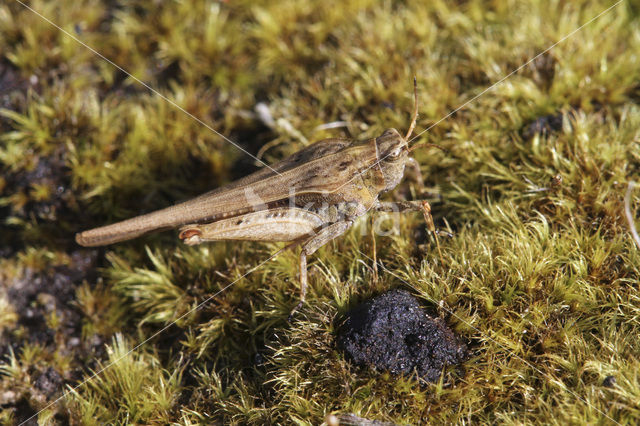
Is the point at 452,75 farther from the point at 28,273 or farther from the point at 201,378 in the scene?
the point at 28,273

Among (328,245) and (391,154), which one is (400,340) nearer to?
(328,245)

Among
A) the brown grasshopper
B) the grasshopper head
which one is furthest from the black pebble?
the grasshopper head

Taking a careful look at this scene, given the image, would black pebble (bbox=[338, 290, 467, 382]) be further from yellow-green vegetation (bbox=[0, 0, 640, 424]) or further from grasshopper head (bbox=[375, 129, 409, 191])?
grasshopper head (bbox=[375, 129, 409, 191])

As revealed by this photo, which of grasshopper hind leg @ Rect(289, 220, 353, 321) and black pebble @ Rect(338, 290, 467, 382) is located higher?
grasshopper hind leg @ Rect(289, 220, 353, 321)

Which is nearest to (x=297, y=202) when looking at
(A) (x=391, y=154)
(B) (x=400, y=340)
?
(A) (x=391, y=154)

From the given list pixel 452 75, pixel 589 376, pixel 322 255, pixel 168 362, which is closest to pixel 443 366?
pixel 589 376

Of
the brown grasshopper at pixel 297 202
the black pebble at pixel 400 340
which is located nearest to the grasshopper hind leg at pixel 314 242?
the brown grasshopper at pixel 297 202

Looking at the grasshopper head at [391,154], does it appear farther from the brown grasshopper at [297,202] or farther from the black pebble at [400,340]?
the black pebble at [400,340]
